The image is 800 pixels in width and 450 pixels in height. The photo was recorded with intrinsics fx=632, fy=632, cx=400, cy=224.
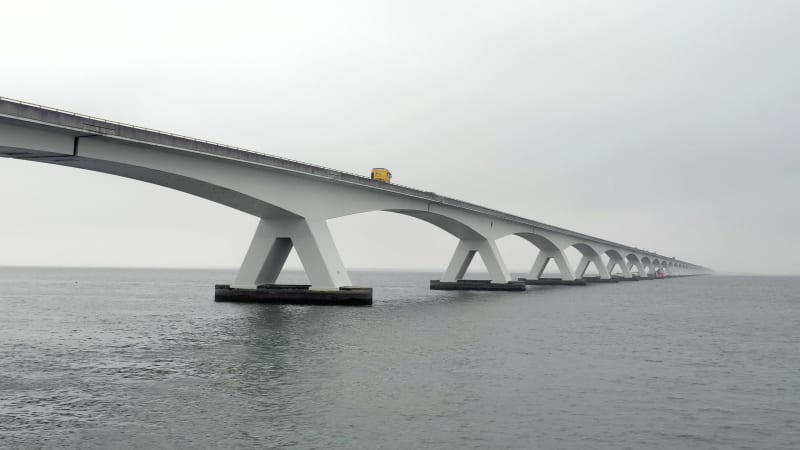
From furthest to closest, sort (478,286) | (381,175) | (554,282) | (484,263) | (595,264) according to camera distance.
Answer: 1. (595,264)
2. (554,282)
3. (484,263)
4. (478,286)
5. (381,175)

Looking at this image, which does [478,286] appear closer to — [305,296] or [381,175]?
[381,175]

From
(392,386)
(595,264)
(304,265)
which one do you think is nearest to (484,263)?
(304,265)

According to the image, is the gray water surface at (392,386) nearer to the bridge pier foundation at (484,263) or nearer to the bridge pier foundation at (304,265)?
the bridge pier foundation at (304,265)

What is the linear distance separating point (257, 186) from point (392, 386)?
1073 inches

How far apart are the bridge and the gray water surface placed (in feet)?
29.3

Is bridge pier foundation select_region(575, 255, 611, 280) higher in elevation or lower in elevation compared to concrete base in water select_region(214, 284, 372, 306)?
higher

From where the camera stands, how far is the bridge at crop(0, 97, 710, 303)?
98.9ft

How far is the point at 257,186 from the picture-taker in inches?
1679

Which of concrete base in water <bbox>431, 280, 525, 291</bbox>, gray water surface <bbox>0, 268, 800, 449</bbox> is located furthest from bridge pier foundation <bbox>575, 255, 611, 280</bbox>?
gray water surface <bbox>0, 268, 800, 449</bbox>

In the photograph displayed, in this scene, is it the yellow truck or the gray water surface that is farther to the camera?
the yellow truck

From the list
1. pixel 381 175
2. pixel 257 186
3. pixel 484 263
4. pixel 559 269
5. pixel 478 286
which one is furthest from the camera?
pixel 559 269

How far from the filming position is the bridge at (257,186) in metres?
30.2

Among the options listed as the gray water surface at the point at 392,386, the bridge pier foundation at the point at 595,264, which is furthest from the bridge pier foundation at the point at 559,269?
the gray water surface at the point at 392,386

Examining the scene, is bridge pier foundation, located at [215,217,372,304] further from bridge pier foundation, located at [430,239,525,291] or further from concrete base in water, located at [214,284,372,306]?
bridge pier foundation, located at [430,239,525,291]
